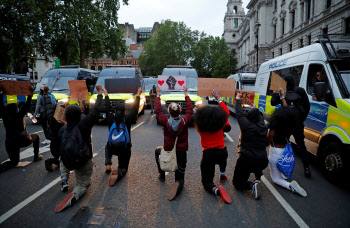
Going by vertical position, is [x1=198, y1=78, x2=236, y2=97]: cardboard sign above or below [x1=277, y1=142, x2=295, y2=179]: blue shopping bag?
above

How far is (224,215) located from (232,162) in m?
2.60

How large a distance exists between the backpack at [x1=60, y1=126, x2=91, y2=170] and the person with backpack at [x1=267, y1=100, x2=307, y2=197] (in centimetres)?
307

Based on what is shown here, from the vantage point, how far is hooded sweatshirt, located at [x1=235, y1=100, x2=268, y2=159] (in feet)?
12.7

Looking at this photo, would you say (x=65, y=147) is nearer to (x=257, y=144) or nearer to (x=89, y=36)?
(x=257, y=144)

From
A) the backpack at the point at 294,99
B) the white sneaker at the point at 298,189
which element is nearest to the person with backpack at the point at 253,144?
the white sneaker at the point at 298,189

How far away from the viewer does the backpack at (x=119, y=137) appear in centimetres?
451

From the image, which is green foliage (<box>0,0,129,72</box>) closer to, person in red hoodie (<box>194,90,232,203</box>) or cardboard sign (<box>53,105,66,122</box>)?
cardboard sign (<box>53,105,66,122</box>)

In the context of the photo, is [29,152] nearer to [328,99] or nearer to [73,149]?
[73,149]

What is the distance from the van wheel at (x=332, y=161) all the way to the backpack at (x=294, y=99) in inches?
35.0

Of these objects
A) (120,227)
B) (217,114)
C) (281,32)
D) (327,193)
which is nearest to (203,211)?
(120,227)

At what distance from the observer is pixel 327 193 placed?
13.4ft

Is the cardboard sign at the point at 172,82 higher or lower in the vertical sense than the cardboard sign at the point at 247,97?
higher

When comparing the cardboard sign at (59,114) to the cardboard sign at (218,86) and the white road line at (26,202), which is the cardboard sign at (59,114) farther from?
the cardboard sign at (218,86)

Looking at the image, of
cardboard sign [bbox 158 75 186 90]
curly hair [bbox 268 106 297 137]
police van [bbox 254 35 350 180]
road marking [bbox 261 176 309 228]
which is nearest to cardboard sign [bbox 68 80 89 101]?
cardboard sign [bbox 158 75 186 90]
